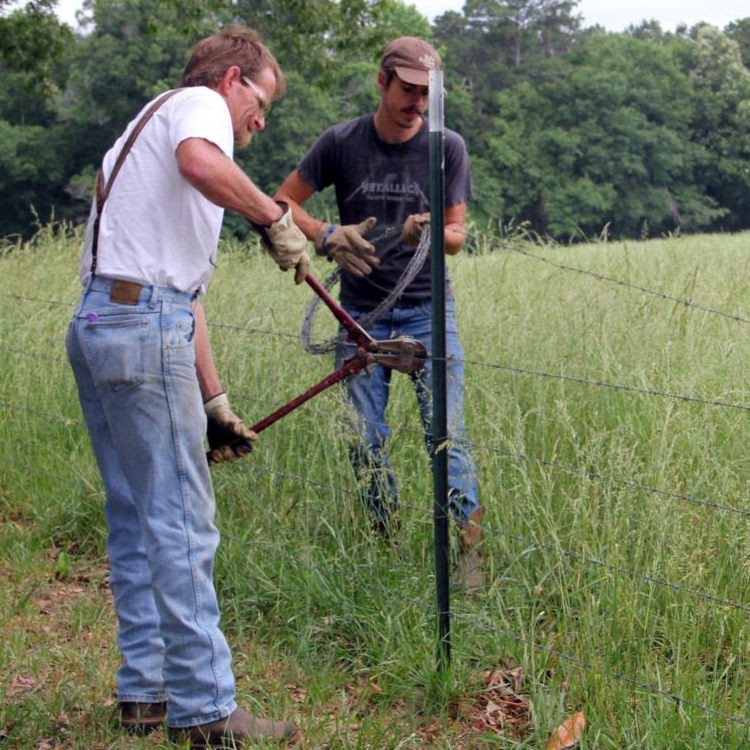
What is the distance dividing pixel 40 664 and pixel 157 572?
3.38 feet

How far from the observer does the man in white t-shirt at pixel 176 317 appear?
286 centimetres

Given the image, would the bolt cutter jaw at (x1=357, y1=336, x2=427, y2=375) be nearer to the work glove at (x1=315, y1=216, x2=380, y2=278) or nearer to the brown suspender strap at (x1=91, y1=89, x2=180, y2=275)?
the work glove at (x1=315, y1=216, x2=380, y2=278)

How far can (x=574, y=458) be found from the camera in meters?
4.50

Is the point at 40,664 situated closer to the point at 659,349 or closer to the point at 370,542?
the point at 370,542

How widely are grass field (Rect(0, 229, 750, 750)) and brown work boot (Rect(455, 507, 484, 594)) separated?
5cm

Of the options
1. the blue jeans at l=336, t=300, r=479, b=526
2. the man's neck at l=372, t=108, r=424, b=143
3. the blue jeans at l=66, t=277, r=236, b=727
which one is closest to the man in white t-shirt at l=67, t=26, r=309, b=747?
the blue jeans at l=66, t=277, r=236, b=727

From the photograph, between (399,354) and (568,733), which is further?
(399,354)

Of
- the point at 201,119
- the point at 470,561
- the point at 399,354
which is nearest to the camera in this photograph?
the point at 201,119

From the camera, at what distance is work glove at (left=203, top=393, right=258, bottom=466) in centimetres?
343

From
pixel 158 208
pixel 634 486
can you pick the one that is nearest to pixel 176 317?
pixel 158 208

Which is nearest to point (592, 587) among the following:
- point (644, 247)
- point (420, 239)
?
point (420, 239)

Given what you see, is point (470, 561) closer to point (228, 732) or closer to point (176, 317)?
point (228, 732)

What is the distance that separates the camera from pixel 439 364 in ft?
10.8

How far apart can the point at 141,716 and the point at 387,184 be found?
2164 millimetres
